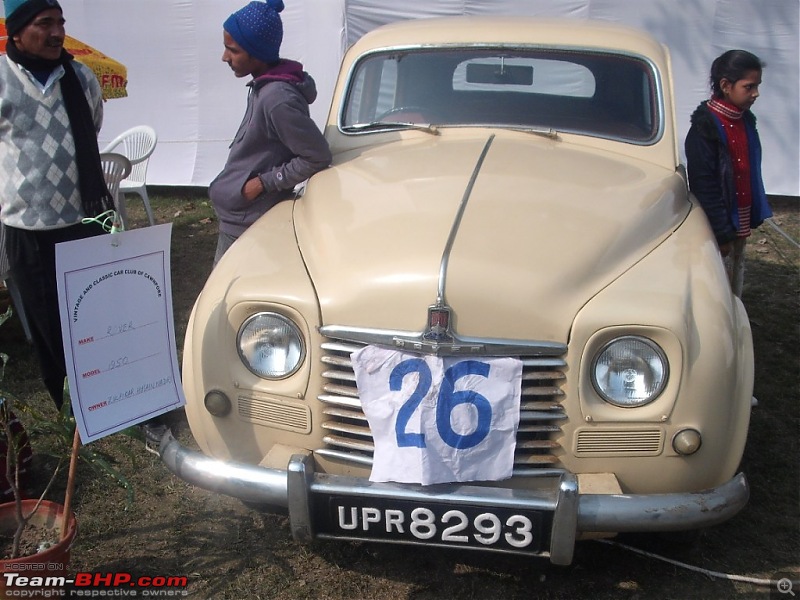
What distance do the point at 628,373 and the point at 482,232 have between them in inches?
23.1

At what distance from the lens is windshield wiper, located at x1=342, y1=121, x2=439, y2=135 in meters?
3.45

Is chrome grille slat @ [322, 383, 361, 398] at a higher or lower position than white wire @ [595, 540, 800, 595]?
higher

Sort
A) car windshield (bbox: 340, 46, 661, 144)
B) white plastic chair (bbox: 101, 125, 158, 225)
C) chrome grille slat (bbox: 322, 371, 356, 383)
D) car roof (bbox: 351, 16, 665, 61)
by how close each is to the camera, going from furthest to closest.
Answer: white plastic chair (bbox: 101, 125, 158, 225), car roof (bbox: 351, 16, 665, 61), car windshield (bbox: 340, 46, 661, 144), chrome grille slat (bbox: 322, 371, 356, 383)

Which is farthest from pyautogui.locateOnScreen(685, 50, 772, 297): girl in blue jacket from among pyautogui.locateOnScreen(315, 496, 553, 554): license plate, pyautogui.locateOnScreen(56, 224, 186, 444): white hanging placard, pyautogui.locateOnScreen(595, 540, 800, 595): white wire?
pyautogui.locateOnScreen(56, 224, 186, 444): white hanging placard

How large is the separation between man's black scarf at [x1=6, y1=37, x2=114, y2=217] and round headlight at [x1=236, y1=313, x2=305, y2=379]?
119 cm

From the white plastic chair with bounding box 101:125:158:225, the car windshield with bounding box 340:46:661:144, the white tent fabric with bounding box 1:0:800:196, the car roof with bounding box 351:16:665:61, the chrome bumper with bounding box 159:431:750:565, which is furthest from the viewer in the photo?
the white tent fabric with bounding box 1:0:800:196

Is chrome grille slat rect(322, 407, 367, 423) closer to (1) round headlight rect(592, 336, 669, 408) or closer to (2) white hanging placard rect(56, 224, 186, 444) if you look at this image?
(2) white hanging placard rect(56, 224, 186, 444)

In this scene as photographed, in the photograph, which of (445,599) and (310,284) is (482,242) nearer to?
(310,284)

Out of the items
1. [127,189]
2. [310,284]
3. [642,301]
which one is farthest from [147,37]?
[642,301]

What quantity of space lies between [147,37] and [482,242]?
6975mm

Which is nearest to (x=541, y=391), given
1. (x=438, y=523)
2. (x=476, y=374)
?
(x=476, y=374)

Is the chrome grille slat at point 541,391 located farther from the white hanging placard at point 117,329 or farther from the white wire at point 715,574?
the white hanging placard at point 117,329

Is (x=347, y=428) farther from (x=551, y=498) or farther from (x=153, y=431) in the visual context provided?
(x=153, y=431)

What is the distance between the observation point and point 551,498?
2.16 m
